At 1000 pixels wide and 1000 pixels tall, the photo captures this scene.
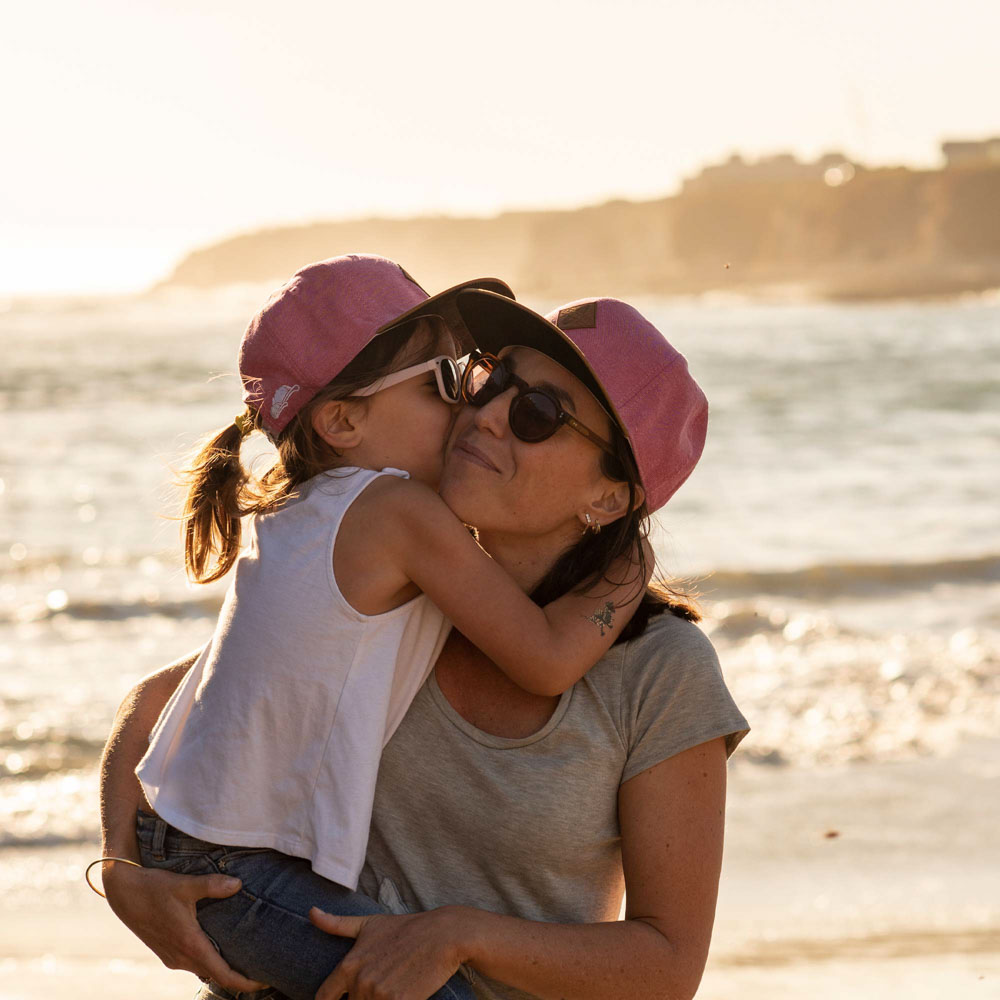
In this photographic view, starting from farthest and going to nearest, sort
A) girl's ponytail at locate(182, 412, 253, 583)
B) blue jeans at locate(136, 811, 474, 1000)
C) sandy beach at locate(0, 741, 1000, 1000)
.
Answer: sandy beach at locate(0, 741, 1000, 1000)
girl's ponytail at locate(182, 412, 253, 583)
blue jeans at locate(136, 811, 474, 1000)

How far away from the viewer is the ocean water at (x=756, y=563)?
7.07m

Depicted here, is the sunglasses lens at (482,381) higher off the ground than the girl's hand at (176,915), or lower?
higher

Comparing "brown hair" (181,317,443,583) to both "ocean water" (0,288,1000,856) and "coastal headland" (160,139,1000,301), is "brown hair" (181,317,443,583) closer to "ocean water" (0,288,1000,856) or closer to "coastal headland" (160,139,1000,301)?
"ocean water" (0,288,1000,856)

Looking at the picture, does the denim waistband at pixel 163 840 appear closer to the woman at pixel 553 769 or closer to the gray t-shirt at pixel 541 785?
the woman at pixel 553 769

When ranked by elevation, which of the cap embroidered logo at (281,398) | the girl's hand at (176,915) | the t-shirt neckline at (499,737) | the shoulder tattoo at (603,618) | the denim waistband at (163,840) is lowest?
the girl's hand at (176,915)

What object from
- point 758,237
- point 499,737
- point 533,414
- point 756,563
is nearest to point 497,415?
point 533,414

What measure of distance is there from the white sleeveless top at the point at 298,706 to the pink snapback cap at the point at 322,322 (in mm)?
217

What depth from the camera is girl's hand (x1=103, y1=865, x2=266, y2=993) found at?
2.05 m

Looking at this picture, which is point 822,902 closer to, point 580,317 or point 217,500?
point 217,500

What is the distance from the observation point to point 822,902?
4.98 meters

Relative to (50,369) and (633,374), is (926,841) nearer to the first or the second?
(633,374)

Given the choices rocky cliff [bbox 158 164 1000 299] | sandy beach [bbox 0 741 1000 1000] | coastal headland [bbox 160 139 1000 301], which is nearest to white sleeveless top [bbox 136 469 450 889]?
sandy beach [bbox 0 741 1000 1000]

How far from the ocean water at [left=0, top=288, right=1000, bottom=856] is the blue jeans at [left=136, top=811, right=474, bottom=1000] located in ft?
2.90

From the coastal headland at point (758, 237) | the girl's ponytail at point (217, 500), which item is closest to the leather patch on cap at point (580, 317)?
the girl's ponytail at point (217, 500)
